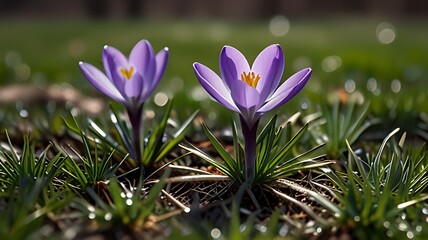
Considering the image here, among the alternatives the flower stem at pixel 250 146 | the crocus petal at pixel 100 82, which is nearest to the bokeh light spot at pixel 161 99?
the crocus petal at pixel 100 82

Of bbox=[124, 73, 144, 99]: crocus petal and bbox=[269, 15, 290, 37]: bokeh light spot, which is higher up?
bbox=[124, 73, 144, 99]: crocus petal

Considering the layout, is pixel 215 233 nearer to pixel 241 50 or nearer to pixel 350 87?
pixel 350 87

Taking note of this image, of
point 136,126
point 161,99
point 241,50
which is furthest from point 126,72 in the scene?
point 241,50

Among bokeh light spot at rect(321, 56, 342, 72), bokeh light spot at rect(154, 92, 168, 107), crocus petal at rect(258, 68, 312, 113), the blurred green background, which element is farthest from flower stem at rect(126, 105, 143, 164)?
bokeh light spot at rect(321, 56, 342, 72)

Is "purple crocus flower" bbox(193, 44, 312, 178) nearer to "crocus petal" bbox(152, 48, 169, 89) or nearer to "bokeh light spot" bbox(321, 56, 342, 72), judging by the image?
"crocus petal" bbox(152, 48, 169, 89)

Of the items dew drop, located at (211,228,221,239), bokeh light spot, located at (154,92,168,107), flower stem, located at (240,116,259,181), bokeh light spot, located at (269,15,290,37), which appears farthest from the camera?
bokeh light spot, located at (269,15,290,37)

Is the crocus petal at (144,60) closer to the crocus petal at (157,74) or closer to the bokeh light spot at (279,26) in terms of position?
the crocus petal at (157,74)

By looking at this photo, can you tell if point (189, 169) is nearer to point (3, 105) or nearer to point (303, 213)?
point (303, 213)
